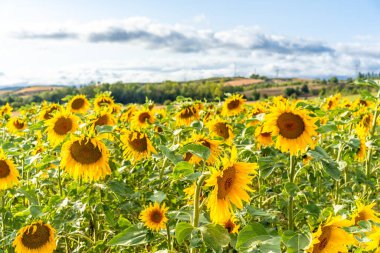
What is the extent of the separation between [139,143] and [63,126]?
1.10 metres

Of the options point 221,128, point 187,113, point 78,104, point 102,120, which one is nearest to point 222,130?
point 221,128

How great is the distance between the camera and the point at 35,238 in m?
3.22

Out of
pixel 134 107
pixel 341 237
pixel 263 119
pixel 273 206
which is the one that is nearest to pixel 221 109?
pixel 134 107

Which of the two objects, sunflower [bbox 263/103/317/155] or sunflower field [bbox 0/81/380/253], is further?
sunflower [bbox 263/103/317/155]

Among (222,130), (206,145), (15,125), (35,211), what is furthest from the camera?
(15,125)

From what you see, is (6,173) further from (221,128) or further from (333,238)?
(333,238)

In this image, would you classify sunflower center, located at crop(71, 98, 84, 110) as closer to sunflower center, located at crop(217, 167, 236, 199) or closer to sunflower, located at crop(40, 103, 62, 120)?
sunflower, located at crop(40, 103, 62, 120)

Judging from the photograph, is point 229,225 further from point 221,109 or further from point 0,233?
point 221,109

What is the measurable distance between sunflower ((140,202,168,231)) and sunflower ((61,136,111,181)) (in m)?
0.45

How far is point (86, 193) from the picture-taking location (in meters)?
3.70

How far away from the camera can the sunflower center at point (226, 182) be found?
96.1 inches

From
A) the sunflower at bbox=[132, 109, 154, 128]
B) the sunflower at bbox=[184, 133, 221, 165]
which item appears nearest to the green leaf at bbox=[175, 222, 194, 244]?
the sunflower at bbox=[184, 133, 221, 165]

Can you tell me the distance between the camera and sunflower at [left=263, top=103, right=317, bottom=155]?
335 centimetres

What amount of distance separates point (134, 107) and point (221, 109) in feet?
4.99
